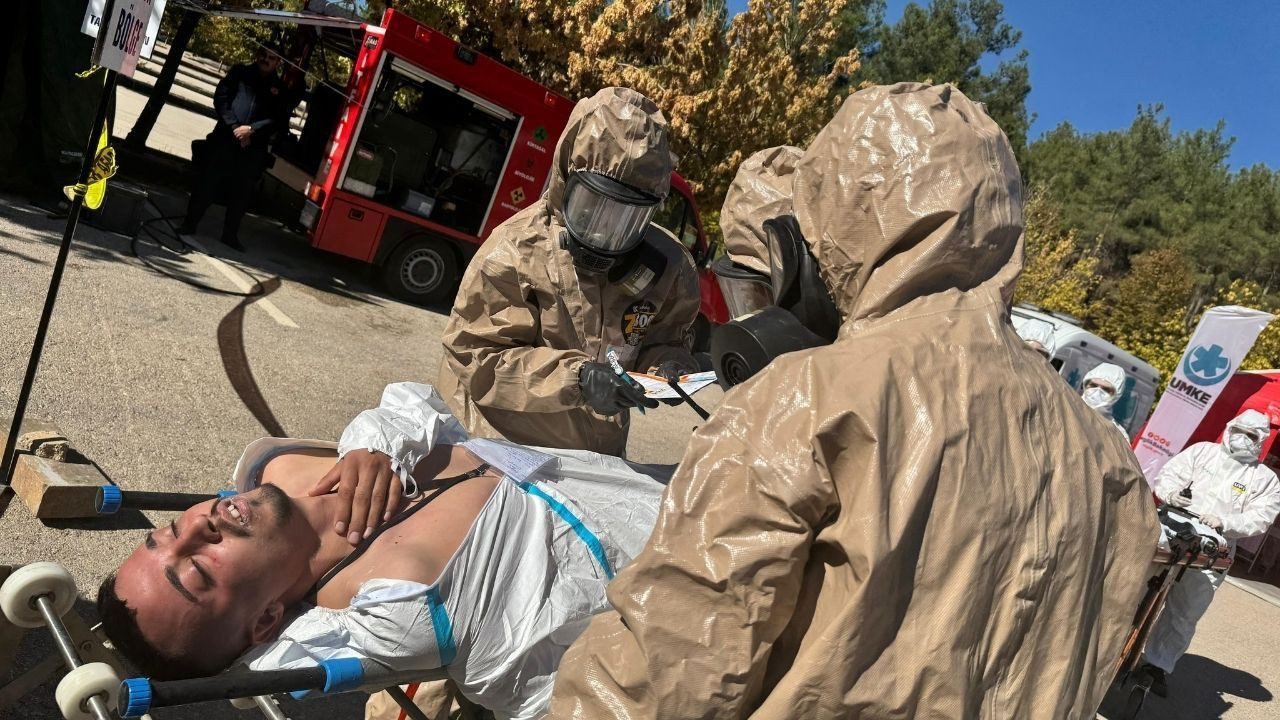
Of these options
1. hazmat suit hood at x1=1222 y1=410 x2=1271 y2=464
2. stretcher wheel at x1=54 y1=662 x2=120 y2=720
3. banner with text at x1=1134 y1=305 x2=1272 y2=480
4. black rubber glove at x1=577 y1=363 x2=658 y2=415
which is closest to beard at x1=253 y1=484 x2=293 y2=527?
stretcher wheel at x1=54 y1=662 x2=120 y2=720

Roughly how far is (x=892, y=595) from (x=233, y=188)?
29.0 feet

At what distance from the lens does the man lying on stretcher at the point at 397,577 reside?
1.96 m

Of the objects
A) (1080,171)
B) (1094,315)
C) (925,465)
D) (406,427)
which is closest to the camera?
(925,465)

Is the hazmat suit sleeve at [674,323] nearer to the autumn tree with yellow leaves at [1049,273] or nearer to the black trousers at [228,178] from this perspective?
the black trousers at [228,178]

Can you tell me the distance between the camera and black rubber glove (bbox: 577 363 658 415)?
2.70 meters

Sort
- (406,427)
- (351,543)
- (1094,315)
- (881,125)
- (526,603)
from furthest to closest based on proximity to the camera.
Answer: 1. (1094,315)
2. (406,427)
3. (351,543)
4. (526,603)
5. (881,125)

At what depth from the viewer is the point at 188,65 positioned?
76.6 ft

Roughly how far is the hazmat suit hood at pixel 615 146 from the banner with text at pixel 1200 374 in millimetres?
8482

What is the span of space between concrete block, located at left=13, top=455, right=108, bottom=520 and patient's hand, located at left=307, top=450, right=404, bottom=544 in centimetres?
131

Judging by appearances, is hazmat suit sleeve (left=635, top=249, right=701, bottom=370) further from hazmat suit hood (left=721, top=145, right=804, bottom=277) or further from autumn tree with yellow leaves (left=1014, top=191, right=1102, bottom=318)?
autumn tree with yellow leaves (left=1014, top=191, right=1102, bottom=318)

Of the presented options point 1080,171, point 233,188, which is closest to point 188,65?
point 233,188

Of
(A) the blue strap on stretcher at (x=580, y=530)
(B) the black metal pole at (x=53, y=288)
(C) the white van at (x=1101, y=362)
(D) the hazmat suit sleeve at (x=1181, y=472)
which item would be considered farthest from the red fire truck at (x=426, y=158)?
(A) the blue strap on stretcher at (x=580, y=530)

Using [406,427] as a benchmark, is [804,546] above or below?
above

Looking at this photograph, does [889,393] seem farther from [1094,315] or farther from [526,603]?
[1094,315]
